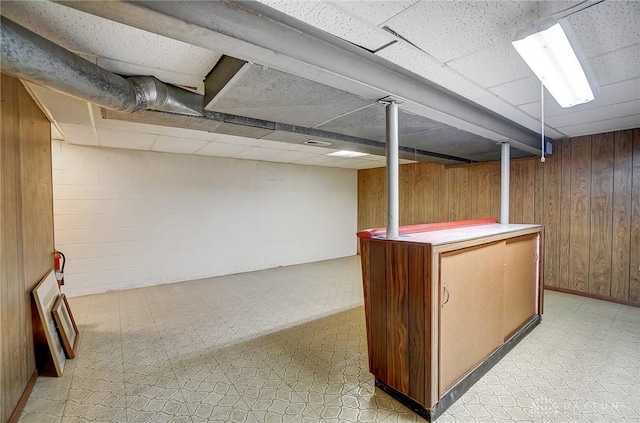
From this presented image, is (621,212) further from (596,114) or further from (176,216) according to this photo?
(176,216)

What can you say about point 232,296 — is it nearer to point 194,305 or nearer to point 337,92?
point 194,305

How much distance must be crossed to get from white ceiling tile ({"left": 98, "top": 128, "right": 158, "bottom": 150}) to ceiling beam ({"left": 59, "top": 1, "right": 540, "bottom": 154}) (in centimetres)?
295

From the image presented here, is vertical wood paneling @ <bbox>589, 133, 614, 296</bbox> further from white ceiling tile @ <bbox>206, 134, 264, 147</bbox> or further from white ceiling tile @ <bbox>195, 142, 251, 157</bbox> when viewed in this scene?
white ceiling tile @ <bbox>195, 142, 251, 157</bbox>

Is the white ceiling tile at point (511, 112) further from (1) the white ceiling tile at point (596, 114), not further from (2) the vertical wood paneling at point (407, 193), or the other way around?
(2) the vertical wood paneling at point (407, 193)

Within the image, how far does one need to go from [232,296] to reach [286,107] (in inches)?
119

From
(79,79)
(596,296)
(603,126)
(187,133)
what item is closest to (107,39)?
(79,79)

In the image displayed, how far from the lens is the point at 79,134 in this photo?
3.66m

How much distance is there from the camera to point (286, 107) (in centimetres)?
245

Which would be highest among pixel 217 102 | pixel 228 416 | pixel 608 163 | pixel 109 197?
pixel 217 102

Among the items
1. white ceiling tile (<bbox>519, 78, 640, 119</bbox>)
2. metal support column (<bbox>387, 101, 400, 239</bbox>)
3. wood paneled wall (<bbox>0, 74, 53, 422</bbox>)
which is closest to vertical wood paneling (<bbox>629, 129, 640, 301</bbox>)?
white ceiling tile (<bbox>519, 78, 640, 119</bbox>)

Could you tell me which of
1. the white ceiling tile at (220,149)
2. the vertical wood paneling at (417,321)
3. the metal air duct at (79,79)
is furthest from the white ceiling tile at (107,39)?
the white ceiling tile at (220,149)

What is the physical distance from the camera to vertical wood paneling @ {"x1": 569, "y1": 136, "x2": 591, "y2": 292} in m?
4.11

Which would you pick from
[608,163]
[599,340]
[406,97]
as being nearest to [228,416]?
[406,97]

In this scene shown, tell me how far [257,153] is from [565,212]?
191 inches
